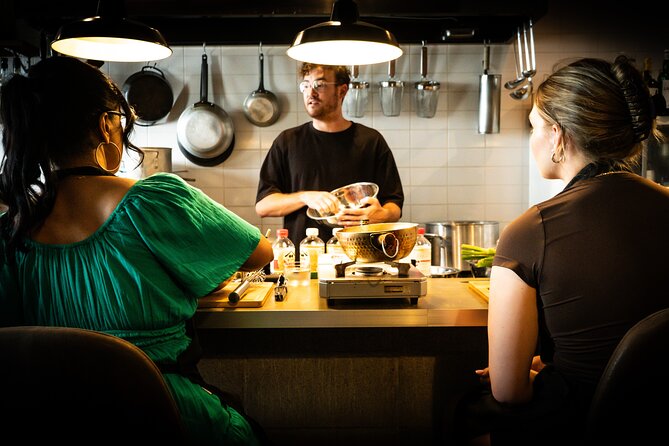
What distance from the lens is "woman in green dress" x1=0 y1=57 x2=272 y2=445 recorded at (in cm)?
Result: 130

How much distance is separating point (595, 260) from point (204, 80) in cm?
368

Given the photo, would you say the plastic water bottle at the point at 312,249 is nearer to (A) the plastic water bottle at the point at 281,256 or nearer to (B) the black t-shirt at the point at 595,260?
(A) the plastic water bottle at the point at 281,256

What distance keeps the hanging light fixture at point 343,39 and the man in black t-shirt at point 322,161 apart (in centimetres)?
102

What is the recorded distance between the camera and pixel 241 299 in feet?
5.85

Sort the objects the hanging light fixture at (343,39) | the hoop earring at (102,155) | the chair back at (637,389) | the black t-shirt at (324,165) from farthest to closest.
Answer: the black t-shirt at (324,165) < the hanging light fixture at (343,39) < the hoop earring at (102,155) < the chair back at (637,389)

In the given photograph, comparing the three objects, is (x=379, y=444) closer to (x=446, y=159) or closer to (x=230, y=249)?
(x=230, y=249)

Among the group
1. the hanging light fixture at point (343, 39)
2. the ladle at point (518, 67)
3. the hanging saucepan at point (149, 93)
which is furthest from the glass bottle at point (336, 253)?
the hanging saucepan at point (149, 93)

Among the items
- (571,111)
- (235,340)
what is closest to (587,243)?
(571,111)

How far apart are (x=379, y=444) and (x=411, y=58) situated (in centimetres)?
325

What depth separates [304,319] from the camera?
1711 millimetres

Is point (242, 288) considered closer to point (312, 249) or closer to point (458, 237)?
point (312, 249)

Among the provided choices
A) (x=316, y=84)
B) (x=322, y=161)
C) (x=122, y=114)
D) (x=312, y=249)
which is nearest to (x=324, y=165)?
(x=322, y=161)

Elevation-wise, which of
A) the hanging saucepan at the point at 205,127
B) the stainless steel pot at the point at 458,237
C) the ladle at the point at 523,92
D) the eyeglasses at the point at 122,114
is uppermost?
the ladle at the point at 523,92

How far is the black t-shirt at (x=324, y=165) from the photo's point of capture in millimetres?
3391
